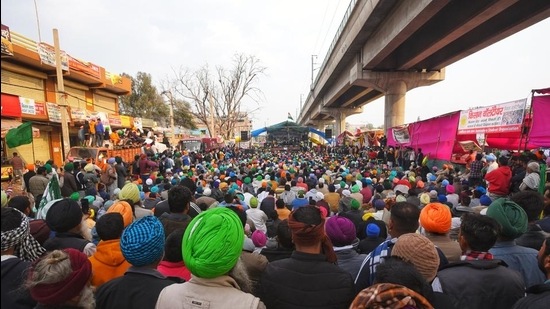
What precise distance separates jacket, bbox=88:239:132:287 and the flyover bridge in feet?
37.9

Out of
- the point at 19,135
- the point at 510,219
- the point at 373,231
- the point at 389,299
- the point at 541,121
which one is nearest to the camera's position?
the point at 389,299

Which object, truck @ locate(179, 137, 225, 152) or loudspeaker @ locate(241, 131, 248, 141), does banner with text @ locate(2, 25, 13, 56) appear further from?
loudspeaker @ locate(241, 131, 248, 141)

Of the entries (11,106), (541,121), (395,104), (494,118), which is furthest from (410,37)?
(11,106)

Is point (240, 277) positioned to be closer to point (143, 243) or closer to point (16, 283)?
point (143, 243)

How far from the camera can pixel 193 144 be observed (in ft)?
92.3

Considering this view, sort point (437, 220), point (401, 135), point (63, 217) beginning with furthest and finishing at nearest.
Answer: point (401, 135) < point (63, 217) < point (437, 220)

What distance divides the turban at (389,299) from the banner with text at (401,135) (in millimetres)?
14228

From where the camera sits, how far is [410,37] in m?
16.3

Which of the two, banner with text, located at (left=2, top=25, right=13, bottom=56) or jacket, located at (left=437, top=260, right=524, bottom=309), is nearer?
jacket, located at (left=437, top=260, right=524, bottom=309)

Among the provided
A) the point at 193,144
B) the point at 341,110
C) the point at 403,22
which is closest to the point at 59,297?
the point at 403,22

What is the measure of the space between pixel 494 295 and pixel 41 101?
2067 cm

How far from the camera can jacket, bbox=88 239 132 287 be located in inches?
104

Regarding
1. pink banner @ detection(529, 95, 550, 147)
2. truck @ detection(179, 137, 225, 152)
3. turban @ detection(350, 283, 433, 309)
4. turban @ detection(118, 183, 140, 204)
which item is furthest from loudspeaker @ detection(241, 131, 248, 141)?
turban @ detection(350, 283, 433, 309)

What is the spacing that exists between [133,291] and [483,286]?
7.84ft
